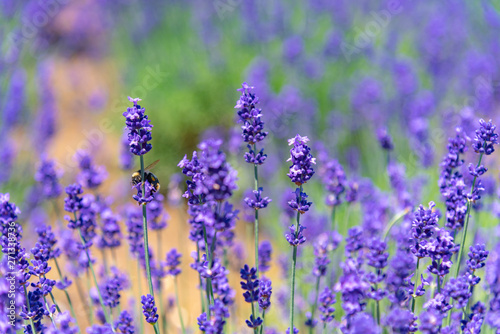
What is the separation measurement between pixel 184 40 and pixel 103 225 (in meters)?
5.48

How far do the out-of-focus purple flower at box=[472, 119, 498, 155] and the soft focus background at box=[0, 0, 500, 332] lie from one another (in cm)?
158

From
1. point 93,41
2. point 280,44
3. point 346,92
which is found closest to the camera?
point 346,92

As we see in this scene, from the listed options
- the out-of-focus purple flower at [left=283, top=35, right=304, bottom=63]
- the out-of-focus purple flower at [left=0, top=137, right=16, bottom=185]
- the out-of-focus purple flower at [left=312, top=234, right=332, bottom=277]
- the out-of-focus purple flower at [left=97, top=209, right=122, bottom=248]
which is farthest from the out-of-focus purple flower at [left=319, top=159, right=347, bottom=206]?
the out-of-focus purple flower at [left=283, top=35, right=304, bottom=63]

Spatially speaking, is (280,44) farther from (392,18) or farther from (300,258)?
(300,258)

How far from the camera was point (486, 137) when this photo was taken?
175 cm

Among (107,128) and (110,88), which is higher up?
(110,88)

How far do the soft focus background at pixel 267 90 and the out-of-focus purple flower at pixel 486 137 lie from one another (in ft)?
5.19

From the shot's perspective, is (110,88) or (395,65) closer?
(395,65)

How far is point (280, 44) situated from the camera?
254 inches

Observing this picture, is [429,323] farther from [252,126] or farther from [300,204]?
[252,126]

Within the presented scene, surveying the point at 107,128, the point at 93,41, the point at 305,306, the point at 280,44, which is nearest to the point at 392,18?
the point at 280,44

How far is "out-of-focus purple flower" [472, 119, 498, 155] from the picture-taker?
5.73 ft

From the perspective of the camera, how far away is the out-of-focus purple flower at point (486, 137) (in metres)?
1.75

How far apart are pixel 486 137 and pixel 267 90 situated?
140 inches
